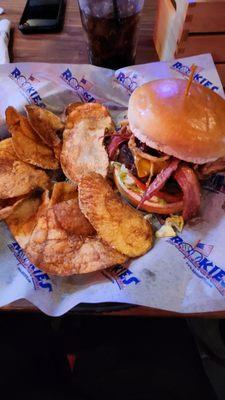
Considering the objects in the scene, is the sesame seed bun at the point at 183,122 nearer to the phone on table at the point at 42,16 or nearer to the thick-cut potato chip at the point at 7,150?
the thick-cut potato chip at the point at 7,150

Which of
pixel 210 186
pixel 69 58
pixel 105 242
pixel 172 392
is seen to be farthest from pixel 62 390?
pixel 69 58

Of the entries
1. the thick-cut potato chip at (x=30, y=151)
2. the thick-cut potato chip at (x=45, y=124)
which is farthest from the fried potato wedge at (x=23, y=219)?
the thick-cut potato chip at (x=45, y=124)

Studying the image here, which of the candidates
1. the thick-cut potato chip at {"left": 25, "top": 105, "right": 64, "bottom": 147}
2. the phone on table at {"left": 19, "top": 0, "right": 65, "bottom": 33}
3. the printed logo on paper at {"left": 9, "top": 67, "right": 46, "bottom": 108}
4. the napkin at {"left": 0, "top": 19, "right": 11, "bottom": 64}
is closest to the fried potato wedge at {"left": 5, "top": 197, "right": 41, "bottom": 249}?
the thick-cut potato chip at {"left": 25, "top": 105, "right": 64, "bottom": 147}

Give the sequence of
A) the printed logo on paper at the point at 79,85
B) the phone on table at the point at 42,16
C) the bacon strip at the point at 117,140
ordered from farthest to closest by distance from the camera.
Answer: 1. the phone on table at the point at 42,16
2. the printed logo on paper at the point at 79,85
3. the bacon strip at the point at 117,140

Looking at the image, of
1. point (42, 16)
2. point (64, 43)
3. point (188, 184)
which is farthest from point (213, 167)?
point (42, 16)

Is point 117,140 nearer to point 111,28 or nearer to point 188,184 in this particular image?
point 188,184

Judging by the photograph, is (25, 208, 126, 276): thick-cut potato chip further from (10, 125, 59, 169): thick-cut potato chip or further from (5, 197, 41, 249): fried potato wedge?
(10, 125, 59, 169): thick-cut potato chip

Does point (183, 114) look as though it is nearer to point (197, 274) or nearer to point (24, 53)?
point (197, 274)

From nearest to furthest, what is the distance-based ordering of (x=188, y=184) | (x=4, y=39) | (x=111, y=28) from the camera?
(x=188, y=184)
(x=111, y=28)
(x=4, y=39)
